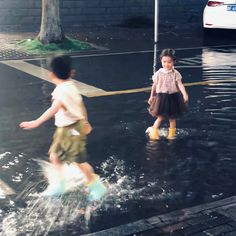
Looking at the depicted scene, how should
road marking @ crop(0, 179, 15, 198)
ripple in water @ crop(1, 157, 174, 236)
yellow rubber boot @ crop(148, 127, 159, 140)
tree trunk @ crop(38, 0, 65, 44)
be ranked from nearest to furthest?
ripple in water @ crop(1, 157, 174, 236) < road marking @ crop(0, 179, 15, 198) < yellow rubber boot @ crop(148, 127, 159, 140) < tree trunk @ crop(38, 0, 65, 44)

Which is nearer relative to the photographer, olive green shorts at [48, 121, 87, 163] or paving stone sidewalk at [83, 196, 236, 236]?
paving stone sidewalk at [83, 196, 236, 236]

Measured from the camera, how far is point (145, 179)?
567cm

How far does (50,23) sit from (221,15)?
491 centimetres

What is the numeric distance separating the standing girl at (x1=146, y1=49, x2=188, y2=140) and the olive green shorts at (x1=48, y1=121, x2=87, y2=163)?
205cm

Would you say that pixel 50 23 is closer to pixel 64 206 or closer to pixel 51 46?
pixel 51 46

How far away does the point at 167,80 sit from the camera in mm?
6930

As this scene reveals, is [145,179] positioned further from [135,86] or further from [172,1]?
[172,1]

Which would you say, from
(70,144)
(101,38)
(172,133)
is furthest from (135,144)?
(101,38)

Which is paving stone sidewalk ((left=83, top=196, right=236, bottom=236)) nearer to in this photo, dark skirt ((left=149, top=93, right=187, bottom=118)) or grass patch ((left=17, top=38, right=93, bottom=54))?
dark skirt ((left=149, top=93, right=187, bottom=118))

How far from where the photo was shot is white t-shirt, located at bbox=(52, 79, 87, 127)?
16.5 ft

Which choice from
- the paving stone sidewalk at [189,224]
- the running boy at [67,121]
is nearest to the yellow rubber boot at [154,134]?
the running boy at [67,121]

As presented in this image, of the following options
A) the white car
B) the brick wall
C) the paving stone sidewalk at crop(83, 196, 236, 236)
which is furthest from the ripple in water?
the brick wall

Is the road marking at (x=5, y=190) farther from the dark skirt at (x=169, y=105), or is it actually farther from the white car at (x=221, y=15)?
the white car at (x=221, y=15)

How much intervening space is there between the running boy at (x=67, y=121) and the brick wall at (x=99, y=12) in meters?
12.5
